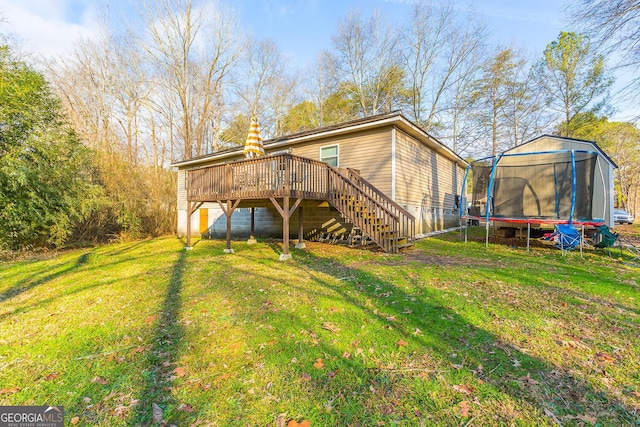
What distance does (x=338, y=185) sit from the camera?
8.74 meters

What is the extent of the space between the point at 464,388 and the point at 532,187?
36.9 ft

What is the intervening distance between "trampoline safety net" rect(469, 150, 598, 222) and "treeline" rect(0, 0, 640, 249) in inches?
321

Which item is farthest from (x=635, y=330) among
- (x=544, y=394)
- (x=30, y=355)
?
(x=30, y=355)

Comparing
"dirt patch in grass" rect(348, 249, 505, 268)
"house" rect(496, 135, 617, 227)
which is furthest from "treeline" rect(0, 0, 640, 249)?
"dirt patch in grass" rect(348, 249, 505, 268)

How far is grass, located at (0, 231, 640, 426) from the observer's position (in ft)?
6.97

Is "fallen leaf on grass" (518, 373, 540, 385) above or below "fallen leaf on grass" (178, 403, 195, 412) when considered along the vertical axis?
above

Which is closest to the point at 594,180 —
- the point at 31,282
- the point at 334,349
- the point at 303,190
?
the point at 303,190

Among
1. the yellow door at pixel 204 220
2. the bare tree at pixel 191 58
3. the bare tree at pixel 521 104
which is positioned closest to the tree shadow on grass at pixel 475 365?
the yellow door at pixel 204 220

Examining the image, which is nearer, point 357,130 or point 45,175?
point 45,175

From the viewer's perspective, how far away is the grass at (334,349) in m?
2.13

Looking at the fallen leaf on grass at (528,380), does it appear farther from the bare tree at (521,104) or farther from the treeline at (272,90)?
the bare tree at (521,104)

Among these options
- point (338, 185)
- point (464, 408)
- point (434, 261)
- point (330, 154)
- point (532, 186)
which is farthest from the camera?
point (330, 154)

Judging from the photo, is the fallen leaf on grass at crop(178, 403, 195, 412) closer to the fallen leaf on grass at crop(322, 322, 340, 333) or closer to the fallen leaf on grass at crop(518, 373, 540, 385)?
the fallen leaf on grass at crop(322, 322, 340, 333)

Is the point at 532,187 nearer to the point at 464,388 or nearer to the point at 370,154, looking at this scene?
the point at 370,154
